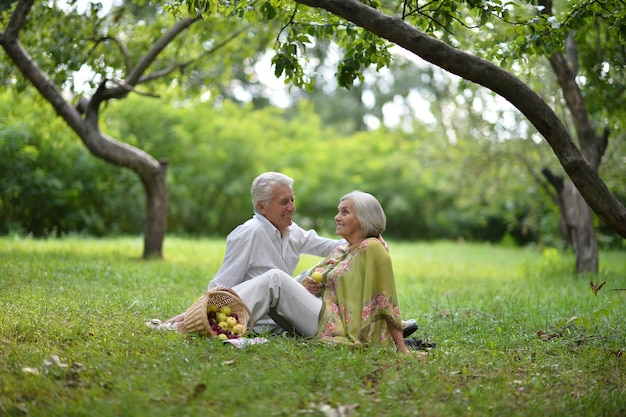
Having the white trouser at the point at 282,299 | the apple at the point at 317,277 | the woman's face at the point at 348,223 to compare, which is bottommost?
the white trouser at the point at 282,299

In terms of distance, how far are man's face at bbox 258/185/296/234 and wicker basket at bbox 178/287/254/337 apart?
82cm

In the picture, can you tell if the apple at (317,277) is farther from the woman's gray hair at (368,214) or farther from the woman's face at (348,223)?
the woman's gray hair at (368,214)

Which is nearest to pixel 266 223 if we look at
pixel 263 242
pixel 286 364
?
pixel 263 242

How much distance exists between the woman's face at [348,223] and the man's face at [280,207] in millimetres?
600

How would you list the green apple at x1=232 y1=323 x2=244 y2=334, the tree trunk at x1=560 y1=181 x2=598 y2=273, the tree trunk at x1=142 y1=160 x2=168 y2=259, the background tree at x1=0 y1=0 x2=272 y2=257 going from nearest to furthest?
the green apple at x1=232 y1=323 x2=244 y2=334
the background tree at x1=0 y1=0 x2=272 y2=257
the tree trunk at x1=560 y1=181 x2=598 y2=273
the tree trunk at x1=142 y1=160 x2=168 y2=259

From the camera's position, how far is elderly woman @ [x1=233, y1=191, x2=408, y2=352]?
18.0ft

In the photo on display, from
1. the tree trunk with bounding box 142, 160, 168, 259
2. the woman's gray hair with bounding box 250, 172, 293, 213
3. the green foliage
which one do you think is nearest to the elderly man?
the woman's gray hair with bounding box 250, 172, 293, 213

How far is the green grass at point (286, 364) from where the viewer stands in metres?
4.29

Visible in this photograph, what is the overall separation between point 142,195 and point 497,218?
12.8 metres

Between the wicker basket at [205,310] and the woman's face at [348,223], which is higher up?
the woman's face at [348,223]

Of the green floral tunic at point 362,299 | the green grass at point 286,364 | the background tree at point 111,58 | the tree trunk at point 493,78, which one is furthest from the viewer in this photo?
the background tree at point 111,58

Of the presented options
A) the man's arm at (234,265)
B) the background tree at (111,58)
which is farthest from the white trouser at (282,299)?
the background tree at (111,58)

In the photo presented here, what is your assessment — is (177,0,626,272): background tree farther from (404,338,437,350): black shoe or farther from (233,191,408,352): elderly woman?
(404,338,437,350): black shoe

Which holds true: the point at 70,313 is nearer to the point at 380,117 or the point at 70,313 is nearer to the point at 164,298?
the point at 164,298
